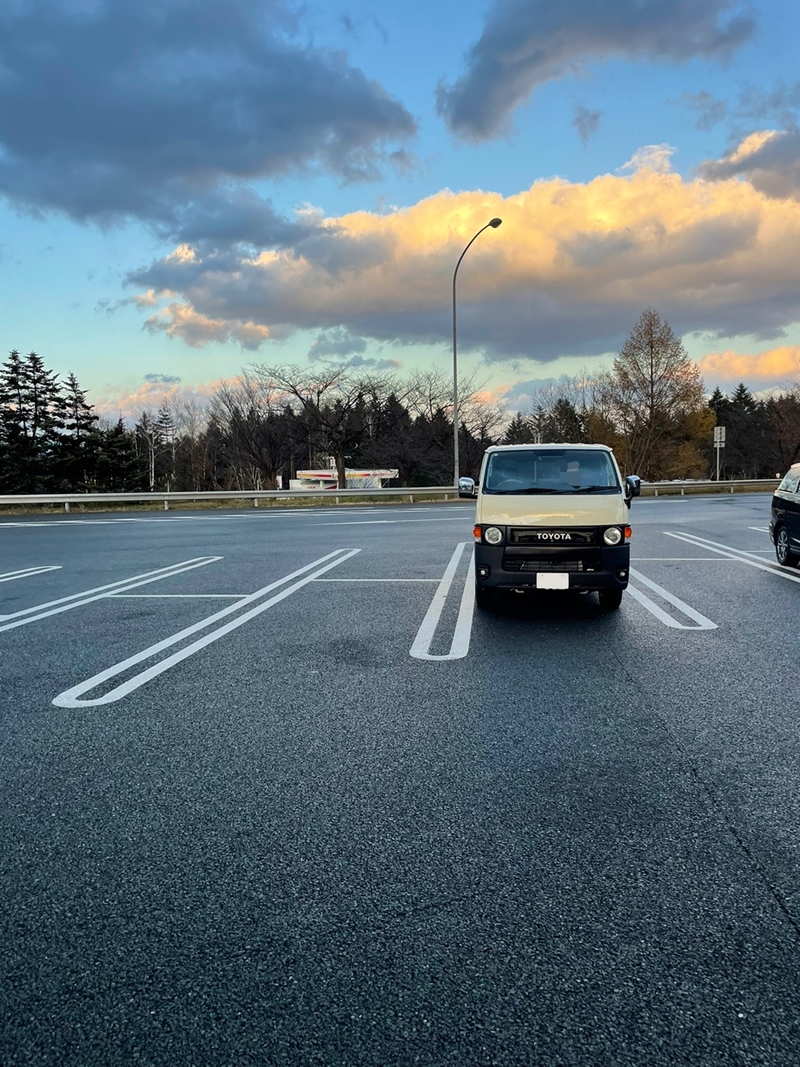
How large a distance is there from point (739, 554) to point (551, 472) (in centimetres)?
634

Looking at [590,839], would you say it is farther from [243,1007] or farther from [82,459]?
[82,459]

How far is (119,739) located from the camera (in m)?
4.42

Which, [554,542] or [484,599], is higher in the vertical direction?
[554,542]

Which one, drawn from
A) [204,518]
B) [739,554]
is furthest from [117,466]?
[739,554]

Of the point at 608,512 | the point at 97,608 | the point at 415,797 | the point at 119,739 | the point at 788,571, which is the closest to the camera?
the point at 415,797

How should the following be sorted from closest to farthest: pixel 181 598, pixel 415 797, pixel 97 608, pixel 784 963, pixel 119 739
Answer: pixel 784 963 → pixel 415 797 → pixel 119 739 → pixel 97 608 → pixel 181 598

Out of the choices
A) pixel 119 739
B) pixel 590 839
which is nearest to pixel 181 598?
pixel 119 739

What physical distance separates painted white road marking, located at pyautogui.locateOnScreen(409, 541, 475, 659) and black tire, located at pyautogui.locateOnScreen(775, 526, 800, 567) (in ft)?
16.5

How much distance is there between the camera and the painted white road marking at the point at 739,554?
36.2 ft

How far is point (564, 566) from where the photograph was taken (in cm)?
778

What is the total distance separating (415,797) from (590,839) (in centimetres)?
88

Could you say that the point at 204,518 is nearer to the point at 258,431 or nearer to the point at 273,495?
the point at 273,495

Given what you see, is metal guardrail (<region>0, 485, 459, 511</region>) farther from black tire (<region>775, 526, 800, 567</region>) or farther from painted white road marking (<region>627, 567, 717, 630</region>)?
painted white road marking (<region>627, 567, 717, 630</region>)

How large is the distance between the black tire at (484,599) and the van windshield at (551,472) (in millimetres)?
1249
